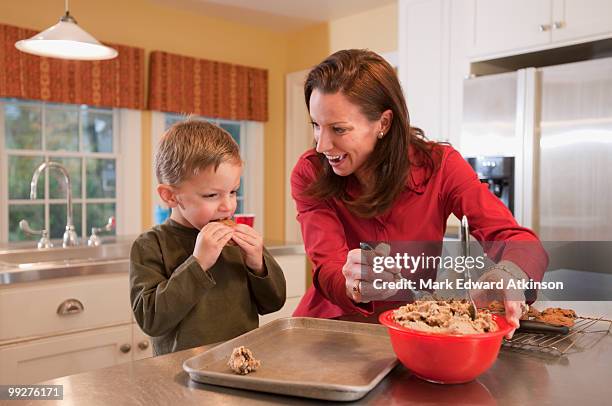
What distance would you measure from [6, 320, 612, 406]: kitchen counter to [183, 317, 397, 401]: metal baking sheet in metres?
0.02

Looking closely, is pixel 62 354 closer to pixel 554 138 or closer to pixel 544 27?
pixel 554 138

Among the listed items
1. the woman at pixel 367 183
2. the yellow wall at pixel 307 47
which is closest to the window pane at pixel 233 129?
the yellow wall at pixel 307 47

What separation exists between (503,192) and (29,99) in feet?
8.75

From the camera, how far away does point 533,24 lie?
2811 mm

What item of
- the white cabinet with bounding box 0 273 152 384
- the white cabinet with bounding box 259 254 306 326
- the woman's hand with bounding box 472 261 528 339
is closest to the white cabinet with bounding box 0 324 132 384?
the white cabinet with bounding box 0 273 152 384

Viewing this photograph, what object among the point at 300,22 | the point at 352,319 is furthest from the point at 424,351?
the point at 300,22

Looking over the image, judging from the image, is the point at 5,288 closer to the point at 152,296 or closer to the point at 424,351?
the point at 152,296

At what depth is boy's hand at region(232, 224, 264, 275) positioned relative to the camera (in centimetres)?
129

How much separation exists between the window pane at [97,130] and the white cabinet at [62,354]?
1711mm

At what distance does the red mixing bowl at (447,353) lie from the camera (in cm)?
79

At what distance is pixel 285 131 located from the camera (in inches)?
188

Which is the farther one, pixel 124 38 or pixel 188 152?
pixel 124 38

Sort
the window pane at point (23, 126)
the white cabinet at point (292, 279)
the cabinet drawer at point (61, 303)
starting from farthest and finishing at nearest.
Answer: the window pane at point (23, 126) → the white cabinet at point (292, 279) → the cabinet drawer at point (61, 303)

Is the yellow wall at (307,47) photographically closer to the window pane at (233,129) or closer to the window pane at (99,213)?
the window pane at (233,129)
